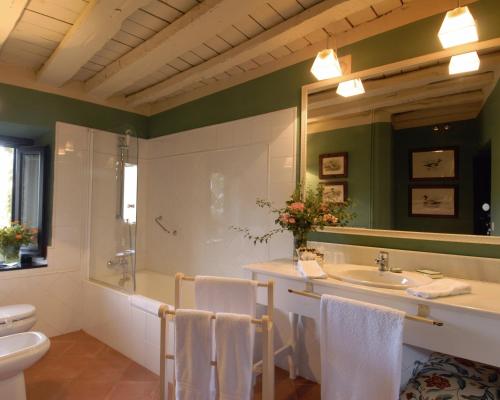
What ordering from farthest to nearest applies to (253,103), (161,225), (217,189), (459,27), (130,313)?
1. (161,225)
2. (217,189)
3. (253,103)
4. (130,313)
5. (459,27)

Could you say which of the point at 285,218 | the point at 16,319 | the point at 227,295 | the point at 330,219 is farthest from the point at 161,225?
the point at 330,219

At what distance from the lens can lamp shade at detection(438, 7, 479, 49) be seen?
157cm

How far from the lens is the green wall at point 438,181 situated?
171 cm

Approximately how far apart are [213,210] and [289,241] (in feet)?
2.89

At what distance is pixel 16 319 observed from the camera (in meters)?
2.27

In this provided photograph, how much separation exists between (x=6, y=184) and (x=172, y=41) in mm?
2317

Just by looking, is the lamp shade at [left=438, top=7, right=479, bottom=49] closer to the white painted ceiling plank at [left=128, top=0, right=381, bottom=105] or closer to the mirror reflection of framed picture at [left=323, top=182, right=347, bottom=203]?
the white painted ceiling plank at [left=128, top=0, right=381, bottom=105]

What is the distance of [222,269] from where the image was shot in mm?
2852

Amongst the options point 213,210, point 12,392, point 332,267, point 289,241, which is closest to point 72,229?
point 213,210

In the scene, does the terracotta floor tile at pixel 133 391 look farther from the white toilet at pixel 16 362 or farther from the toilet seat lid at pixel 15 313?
the toilet seat lid at pixel 15 313

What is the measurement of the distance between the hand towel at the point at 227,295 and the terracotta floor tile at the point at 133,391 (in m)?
0.82

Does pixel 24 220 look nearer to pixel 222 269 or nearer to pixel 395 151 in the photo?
pixel 222 269

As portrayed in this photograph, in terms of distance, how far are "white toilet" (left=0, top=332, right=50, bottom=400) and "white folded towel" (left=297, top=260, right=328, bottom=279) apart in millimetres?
1517

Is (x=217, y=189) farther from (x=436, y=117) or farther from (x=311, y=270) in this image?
(x=436, y=117)
